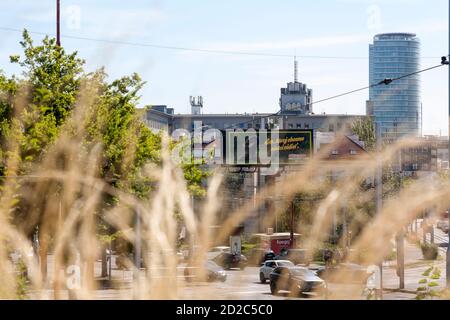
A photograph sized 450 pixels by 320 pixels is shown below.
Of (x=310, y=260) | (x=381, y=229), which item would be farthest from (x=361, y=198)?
(x=381, y=229)

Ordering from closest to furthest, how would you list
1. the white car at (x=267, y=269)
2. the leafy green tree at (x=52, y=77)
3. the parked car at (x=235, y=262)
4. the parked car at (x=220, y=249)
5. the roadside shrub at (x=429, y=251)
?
1. the parked car at (x=235, y=262)
2. the leafy green tree at (x=52, y=77)
3. the white car at (x=267, y=269)
4. the roadside shrub at (x=429, y=251)
5. the parked car at (x=220, y=249)

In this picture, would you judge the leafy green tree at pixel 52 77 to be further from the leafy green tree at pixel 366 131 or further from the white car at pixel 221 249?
the leafy green tree at pixel 366 131

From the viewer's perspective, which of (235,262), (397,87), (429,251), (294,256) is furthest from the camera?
(294,256)

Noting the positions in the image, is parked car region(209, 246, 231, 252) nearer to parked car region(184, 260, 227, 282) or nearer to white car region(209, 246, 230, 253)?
white car region(209, 246, 230, 253)

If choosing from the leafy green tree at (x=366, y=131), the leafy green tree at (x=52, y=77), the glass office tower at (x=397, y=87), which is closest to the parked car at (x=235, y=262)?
the glass office tower at (x=397, y=87)

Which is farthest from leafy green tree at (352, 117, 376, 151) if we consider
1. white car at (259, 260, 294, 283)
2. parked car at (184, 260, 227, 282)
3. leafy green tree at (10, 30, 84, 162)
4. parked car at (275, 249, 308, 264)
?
parked car at (184, 260, 227, 282)

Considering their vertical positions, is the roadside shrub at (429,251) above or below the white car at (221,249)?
above

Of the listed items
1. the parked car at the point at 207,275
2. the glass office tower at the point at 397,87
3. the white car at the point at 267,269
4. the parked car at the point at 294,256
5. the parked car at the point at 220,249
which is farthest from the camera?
the parked car at the point at 220,249

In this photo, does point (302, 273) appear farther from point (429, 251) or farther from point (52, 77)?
point (429, 251)

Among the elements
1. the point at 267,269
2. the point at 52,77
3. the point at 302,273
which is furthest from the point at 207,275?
the point at 267,269

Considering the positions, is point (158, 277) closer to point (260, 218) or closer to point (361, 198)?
point (361, 198)
